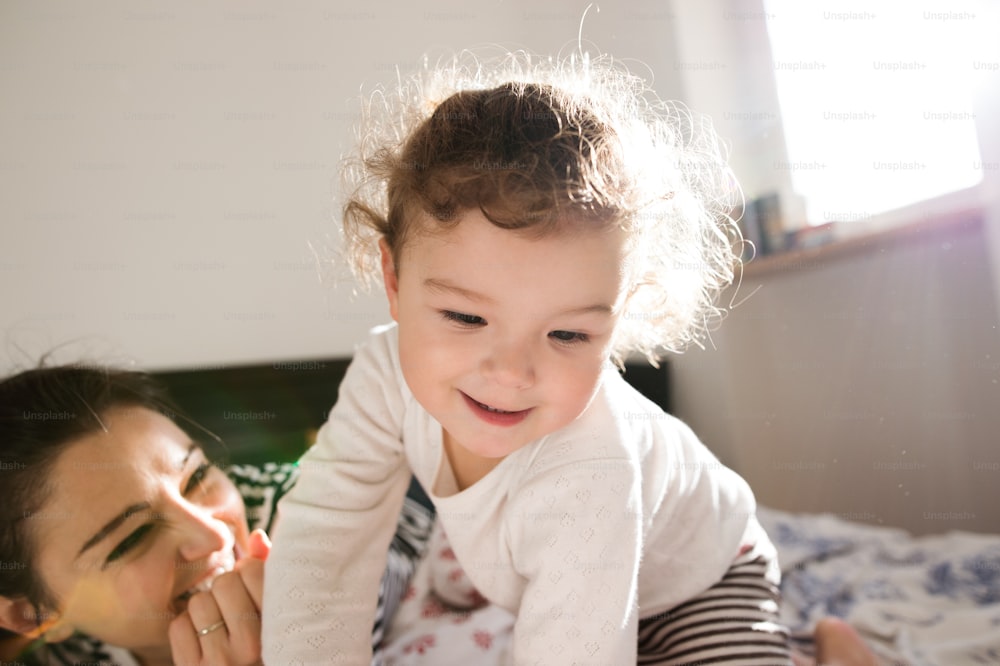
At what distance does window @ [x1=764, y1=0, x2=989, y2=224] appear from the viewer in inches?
32.1

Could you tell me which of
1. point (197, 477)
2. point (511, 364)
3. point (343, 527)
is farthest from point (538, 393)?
point (197, 477)

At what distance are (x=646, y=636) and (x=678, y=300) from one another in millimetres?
386

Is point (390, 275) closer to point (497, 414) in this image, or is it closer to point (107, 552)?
point (497, 414)

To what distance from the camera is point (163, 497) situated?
0.73 m

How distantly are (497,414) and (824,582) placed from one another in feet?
Answer: 2.04

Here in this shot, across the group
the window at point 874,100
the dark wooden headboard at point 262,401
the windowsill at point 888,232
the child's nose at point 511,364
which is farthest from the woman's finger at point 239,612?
the window at point 874,100

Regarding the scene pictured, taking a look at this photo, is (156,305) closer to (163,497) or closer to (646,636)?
(163,497)

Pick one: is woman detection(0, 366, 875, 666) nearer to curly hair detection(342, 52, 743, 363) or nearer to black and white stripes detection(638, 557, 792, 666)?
black and white stripes detection(638, 557, 792, 666)

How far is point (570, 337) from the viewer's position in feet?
1.91

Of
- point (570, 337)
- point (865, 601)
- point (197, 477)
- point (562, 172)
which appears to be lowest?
point (865, 601)

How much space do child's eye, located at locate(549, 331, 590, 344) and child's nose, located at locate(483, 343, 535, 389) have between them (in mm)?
39

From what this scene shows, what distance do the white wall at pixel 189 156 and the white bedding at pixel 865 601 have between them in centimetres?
45

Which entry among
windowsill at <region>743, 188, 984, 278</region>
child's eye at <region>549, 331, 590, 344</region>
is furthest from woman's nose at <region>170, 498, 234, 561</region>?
windowsill at <region>743, 188, 984, 278</region>

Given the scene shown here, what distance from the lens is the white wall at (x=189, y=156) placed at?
0.92 meters
